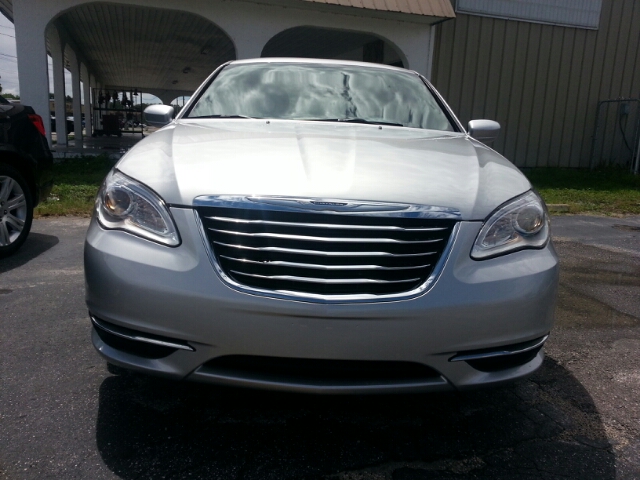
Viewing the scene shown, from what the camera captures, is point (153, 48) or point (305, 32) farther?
point (153, 48)

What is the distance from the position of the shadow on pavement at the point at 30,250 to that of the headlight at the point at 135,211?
2.66 metres

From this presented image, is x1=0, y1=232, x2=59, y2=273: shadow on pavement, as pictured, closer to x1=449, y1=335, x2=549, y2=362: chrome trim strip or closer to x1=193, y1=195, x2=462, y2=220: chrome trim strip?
x1=193, y1=195, x2=462, y2=220: chrome trim strip

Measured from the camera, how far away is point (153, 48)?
703 inches

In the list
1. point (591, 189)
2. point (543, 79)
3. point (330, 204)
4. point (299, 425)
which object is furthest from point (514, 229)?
point (543, 79)

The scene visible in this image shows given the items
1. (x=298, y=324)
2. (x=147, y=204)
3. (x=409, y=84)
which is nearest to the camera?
(x=298, y=324)

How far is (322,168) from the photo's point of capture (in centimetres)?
214

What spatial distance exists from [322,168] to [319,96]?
1.47 metres

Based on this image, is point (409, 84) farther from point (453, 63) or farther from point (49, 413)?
point (453, 63)

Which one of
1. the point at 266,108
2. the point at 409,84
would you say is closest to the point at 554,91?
the point at 409,84

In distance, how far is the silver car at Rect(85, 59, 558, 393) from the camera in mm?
1859

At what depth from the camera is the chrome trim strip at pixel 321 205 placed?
1.93 meters

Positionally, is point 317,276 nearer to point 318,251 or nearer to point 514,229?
point 318,251

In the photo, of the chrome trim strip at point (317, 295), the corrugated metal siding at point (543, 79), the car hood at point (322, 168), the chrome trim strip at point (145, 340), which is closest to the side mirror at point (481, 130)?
the car hood at point (322, 168)

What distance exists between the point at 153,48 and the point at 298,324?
1797 centimetres
